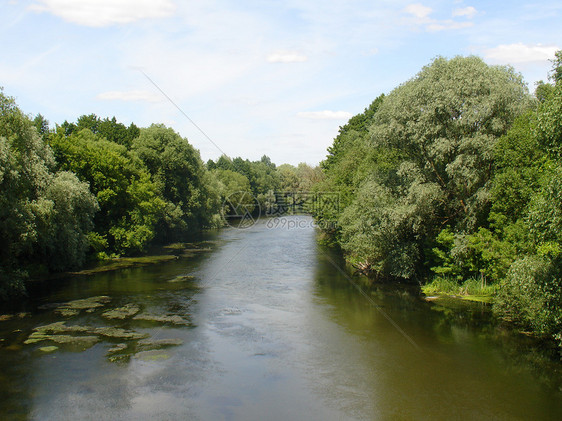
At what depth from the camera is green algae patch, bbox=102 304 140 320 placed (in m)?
26.2

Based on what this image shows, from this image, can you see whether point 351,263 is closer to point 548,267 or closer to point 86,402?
point 548,267

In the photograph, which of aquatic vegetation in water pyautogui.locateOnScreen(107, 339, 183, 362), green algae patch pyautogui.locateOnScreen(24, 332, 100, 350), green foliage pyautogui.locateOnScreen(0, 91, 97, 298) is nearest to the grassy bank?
aquatic vegetation in water pyautogui.locateOnScreen(107, 339, 183, 362)

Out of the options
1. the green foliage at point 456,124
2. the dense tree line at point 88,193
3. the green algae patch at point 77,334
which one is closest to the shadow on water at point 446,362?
the green foliage at point 456,124

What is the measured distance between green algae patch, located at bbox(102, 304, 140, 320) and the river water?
0.24 metres

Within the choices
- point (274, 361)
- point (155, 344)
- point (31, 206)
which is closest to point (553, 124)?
point (274, 361)

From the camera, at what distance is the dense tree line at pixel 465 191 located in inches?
869

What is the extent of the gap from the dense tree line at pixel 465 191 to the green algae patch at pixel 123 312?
17574 millimetres

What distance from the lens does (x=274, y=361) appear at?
20391 mm

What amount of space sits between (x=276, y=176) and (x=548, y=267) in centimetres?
13536

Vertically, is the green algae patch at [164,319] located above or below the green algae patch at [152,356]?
above

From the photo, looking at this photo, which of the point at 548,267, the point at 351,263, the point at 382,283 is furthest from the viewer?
the point at 351,263

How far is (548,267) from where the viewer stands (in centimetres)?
1928

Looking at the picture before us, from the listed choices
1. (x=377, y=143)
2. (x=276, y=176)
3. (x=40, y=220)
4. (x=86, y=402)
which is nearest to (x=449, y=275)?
(x=377, y=143)

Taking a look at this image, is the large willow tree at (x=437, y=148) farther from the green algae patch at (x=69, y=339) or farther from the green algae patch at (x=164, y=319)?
the green algae patch at (x=69, y=339)
